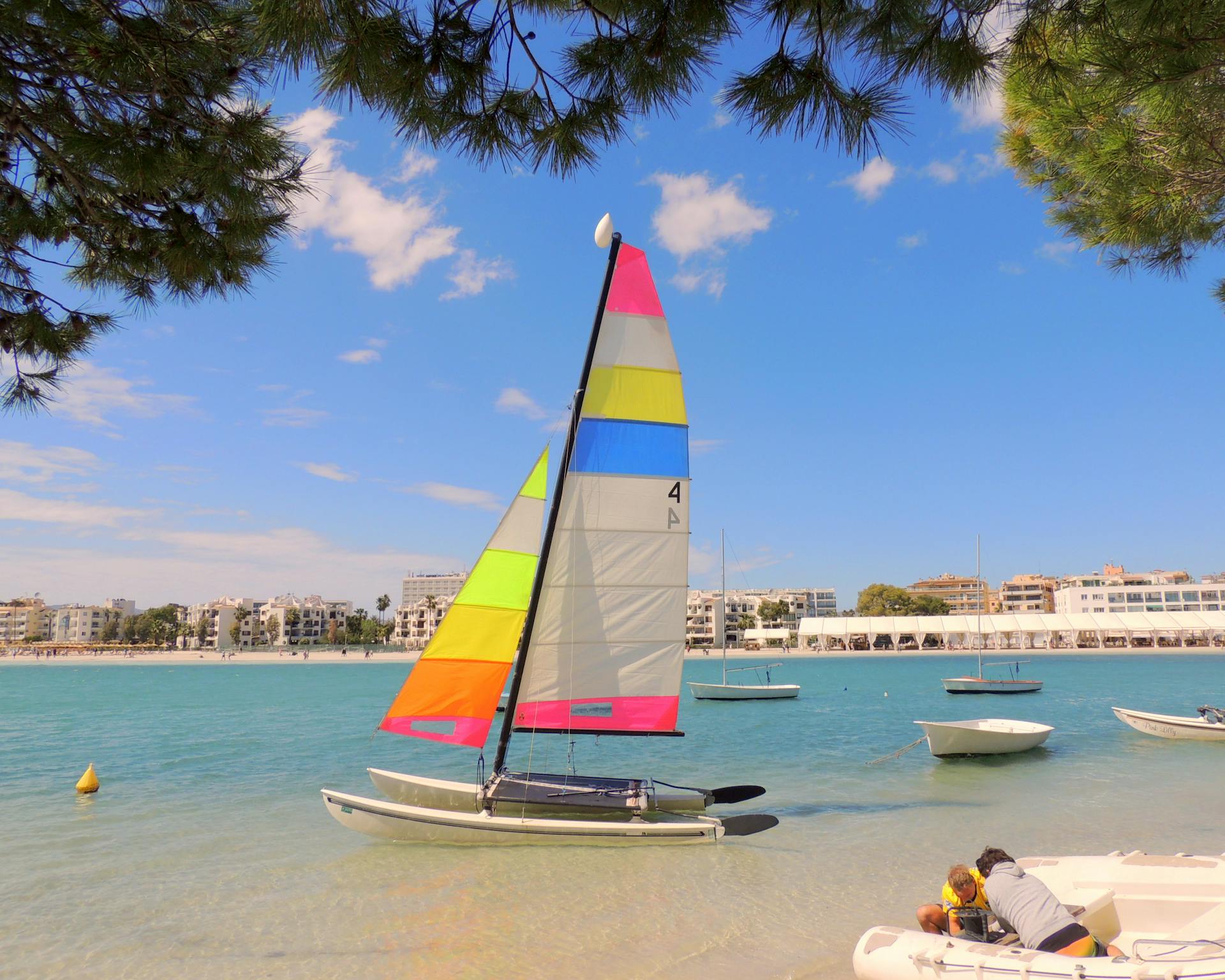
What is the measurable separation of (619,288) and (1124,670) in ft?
255

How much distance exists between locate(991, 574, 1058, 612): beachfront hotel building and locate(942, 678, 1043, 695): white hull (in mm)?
132840

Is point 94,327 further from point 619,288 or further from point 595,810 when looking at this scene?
point 595,810

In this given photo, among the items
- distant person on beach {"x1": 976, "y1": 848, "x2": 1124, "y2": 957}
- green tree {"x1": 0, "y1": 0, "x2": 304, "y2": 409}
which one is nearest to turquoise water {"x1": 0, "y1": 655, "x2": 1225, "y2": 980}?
distant person on beach {"x1": 976, "y1": 848, "x2": 1124, "y2": 957}

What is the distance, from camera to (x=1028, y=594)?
6585 inches

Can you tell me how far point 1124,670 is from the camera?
71.0 meters

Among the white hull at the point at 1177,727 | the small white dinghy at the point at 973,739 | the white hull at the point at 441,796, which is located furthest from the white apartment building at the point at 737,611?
the white hull at the point at 441,796

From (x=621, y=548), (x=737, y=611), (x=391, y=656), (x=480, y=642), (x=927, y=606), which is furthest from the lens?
(x=737, y=611)

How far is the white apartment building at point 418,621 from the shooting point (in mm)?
140375

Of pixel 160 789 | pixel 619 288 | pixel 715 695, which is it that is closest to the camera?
pixel 619 288

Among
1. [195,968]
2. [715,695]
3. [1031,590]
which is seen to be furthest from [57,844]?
[1031,590]

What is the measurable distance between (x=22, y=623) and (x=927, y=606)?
18921cm

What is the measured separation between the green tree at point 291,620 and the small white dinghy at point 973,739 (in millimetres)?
165261

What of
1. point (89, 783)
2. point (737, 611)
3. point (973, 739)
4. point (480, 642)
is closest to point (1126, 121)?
point (480, 642)

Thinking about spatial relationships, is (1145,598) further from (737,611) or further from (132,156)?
(132,156)
